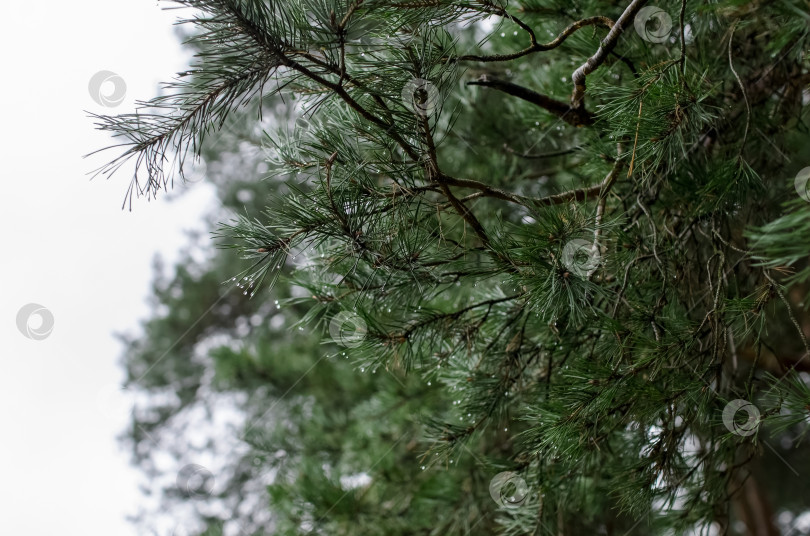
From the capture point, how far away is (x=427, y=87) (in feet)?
2.67

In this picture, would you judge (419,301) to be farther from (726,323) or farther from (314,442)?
(314,442)

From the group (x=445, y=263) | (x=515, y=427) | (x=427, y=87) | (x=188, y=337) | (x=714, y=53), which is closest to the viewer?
(x=427, y=87)

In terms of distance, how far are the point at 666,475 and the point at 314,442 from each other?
1.46m

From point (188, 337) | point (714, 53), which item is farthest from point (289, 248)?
point (188, 337)

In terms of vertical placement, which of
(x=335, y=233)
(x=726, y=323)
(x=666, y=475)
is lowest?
(x=666, y=475)

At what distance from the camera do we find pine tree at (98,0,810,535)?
30.7 inches

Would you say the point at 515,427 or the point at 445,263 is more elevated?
the point at 445,263

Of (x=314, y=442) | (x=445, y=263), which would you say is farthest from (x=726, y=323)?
(x=314, y=442)

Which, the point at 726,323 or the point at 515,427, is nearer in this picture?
the point at 726,323

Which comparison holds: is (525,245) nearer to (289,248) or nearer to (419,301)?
(419,301)

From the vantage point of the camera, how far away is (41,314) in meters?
1.28

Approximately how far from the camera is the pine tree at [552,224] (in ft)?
2.56

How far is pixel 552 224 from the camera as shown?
86 centimetres

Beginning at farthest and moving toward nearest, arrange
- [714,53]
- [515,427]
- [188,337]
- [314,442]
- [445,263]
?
[188,337] < [314,442] < [515,427] < [714,53] < [445,263]
